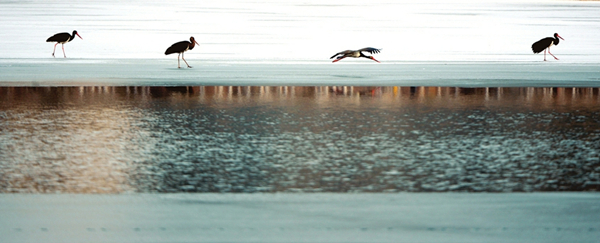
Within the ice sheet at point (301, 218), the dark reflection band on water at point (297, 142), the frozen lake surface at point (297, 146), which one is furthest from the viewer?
the dark reflection band on water at point (297, 142)

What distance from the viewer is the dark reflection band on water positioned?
20.1 ft

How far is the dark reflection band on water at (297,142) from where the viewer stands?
20.1ft

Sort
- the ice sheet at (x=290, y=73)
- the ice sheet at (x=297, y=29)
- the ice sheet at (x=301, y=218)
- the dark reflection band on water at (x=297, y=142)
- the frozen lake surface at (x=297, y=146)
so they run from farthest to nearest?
the ice sheet at (x=297, y=29) → the ice sheet at (x=290, y=73) → the dark reflection band on water at (x=297, y=142) → the frozen lake surface at (x=297, y=146) → the ice sheet at (x=301, y=218)

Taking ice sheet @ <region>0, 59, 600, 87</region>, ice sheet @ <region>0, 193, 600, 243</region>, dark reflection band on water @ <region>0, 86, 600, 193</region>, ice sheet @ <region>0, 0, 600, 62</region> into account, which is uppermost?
ice sheet @ <region>0, 0, 600, 62</region>

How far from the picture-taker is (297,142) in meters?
8.12

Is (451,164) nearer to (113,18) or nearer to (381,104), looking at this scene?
(381,104)

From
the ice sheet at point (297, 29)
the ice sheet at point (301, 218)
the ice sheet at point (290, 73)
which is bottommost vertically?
the ice sheet at point (301, 218)

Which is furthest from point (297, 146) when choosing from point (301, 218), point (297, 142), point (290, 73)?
point (290, 73)

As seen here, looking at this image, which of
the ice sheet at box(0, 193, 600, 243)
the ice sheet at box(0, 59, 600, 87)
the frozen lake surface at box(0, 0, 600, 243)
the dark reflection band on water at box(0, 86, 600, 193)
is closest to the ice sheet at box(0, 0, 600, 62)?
the frozen lake surface at box(0, 0, 600, 243)

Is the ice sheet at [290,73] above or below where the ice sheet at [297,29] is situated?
below

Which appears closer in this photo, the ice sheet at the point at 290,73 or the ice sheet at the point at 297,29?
the ice sheet at the point at 290,73

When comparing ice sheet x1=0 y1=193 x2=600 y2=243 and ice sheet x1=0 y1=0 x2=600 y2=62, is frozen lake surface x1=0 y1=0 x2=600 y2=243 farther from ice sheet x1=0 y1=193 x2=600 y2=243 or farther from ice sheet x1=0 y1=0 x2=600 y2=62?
ice sheet x1=0 y1=0 x2=600 y2=62

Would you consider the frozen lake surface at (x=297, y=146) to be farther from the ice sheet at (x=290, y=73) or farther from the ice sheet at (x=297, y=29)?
the ice sheet at (x=297, y=29)

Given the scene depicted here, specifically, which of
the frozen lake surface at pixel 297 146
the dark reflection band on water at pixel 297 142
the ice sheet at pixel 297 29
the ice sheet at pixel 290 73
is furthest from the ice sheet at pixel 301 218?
the ice sheet at pixel 297 29
